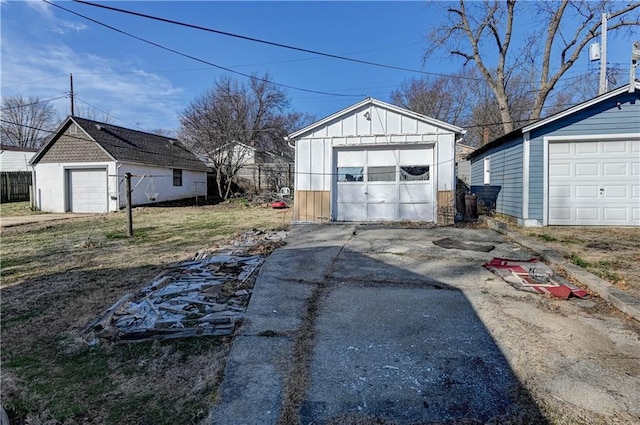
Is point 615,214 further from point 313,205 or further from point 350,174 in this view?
point 313,205

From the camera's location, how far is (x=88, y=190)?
1599cm

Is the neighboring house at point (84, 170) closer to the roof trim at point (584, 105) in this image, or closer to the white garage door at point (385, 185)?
the white garage door at point (385, 185)

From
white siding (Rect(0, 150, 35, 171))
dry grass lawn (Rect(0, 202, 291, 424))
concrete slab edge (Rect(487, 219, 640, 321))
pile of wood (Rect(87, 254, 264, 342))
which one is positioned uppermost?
white siding (Rect(0, 150, 35, 171))

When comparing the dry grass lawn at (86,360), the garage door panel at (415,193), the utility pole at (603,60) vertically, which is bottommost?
the dry grass lawn at (86,360)

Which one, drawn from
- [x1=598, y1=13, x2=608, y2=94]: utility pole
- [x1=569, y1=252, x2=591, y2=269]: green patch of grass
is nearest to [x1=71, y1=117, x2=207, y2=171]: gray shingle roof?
[x1=569, y1=252, x2=591, y2=269]: green patch of grass

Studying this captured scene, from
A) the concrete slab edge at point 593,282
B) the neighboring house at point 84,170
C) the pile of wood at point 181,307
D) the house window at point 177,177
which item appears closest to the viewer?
the pile of wood at point 181,307

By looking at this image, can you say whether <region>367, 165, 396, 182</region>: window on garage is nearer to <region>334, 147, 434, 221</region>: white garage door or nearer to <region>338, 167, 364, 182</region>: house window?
<region>334, 147, 434, 221</region>: white garage door

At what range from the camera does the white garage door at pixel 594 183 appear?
8.55 meters

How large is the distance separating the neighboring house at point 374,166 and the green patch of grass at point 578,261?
403 centimetres

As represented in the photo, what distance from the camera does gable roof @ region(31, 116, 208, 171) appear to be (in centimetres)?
1602

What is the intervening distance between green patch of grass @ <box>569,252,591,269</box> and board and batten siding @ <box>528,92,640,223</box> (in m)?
3.71

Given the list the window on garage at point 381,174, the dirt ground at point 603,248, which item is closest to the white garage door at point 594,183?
the dirt ground at point 603,248

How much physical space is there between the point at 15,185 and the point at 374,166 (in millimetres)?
20805

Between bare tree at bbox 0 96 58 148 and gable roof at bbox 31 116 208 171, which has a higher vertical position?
bare tree at bbox 0 96 58 148
